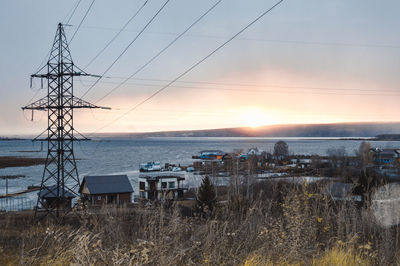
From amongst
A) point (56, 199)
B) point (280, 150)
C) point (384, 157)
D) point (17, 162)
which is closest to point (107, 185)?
point (56, 199)

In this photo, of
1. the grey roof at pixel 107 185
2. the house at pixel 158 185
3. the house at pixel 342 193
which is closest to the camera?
the house at pixel 342 193

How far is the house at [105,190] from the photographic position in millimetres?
36281

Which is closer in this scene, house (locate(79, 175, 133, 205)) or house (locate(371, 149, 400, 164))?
house (locate(79, 175, 133, 205))

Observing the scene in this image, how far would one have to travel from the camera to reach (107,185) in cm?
3744

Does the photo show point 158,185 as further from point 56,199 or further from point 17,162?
point 17,162

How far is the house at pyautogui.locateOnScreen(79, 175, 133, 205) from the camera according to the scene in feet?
119

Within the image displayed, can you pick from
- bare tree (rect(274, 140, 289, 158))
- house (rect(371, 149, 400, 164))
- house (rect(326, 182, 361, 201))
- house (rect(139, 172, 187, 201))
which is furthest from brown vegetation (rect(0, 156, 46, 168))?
house (rect(371, 149, 400, 164))

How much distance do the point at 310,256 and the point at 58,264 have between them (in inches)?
136

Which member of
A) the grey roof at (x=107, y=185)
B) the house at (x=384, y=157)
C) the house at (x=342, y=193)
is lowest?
the house at (x=384, y=157)

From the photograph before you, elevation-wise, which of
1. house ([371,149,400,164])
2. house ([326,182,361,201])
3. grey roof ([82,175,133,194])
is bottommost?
house ([371,149,400,164])

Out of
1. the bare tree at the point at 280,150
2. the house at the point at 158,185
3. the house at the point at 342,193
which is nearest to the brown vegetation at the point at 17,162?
the house at the point at 158,185

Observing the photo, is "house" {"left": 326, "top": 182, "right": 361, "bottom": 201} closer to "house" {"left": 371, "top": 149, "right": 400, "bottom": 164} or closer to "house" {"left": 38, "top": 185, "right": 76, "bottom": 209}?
"house" {"left": 38, "top": 185, "right": 76, "bottom": 209}

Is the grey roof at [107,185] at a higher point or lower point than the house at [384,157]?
higher

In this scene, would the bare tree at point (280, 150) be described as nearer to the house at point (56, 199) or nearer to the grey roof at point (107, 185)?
the grey roof at point (107, 185)
